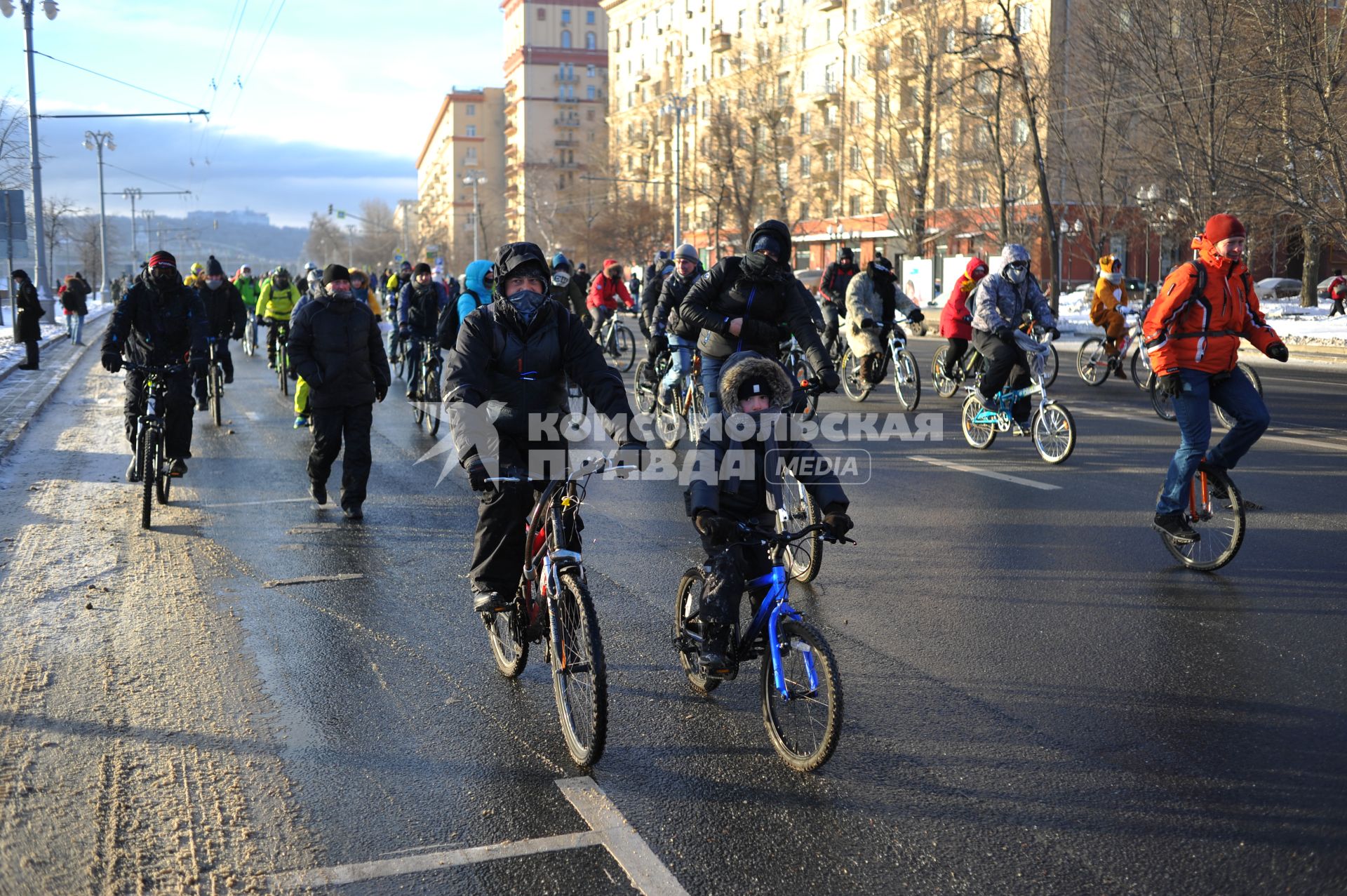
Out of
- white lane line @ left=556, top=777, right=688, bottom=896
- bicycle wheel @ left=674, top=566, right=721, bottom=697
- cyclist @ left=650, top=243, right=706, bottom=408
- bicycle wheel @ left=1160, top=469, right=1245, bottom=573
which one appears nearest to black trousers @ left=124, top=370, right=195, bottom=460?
cyclist @ left=650, top=243, right=706, bottom=408

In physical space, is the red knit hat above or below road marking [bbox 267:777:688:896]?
above

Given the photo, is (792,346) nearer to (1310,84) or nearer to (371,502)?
(371,502)

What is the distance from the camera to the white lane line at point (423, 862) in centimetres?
347

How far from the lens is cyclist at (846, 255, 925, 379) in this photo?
592 inches

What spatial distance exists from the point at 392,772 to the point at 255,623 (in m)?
2.16

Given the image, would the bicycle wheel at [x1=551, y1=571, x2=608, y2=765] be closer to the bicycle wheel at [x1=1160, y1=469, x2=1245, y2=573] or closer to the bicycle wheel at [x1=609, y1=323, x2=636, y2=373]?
the bicycle wheel at [x1=1160, y1=469, x2=1245, y2=573]

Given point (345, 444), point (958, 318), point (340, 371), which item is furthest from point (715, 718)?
point (958, 318)

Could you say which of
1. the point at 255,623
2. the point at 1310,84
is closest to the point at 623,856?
the point at 255,623

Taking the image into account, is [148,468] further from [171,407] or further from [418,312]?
[418,312]

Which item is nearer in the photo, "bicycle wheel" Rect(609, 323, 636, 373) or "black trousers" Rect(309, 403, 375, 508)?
"black trousers" Rect(309, 403, 375, 508)

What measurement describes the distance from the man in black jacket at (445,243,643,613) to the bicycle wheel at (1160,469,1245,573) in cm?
373

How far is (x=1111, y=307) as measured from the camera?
17.3 m

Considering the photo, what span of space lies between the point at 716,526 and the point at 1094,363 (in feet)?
49.5

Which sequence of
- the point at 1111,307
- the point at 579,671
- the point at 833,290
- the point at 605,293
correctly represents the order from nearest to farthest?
the point at 579,671
the point at 833,290
the point at 1111,307
the point at 605,293
